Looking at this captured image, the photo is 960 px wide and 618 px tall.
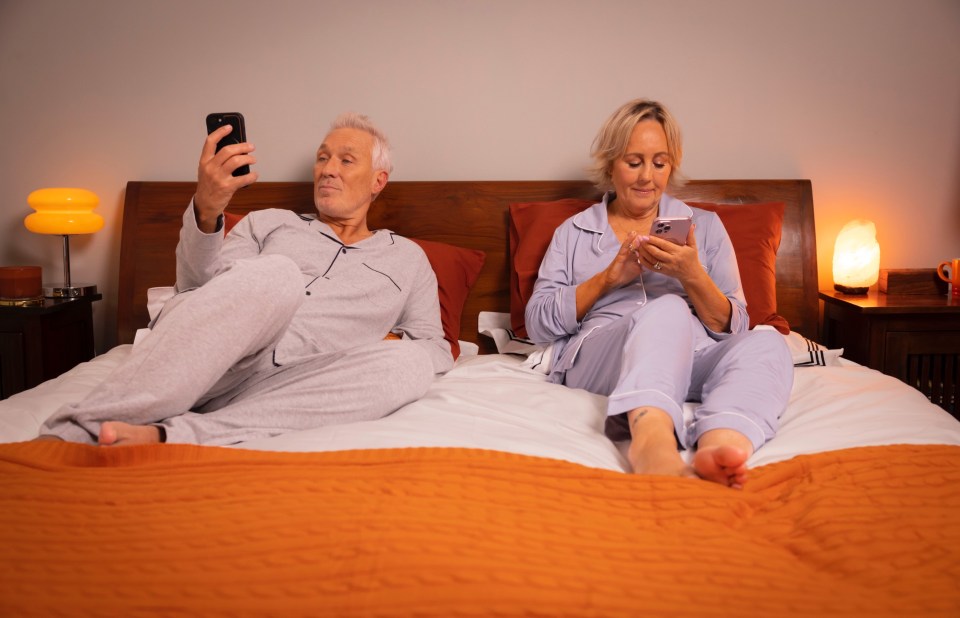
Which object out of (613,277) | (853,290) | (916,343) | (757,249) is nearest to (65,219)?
(613,277)

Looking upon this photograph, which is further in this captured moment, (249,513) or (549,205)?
(549,205)

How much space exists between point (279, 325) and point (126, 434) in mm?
402

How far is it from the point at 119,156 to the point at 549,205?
155 cm

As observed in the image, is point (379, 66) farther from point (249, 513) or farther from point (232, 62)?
point (249, 513)

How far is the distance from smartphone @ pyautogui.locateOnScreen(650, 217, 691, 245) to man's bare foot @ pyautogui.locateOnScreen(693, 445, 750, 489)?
28.3 inches

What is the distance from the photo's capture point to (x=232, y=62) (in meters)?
Answer: 2.75

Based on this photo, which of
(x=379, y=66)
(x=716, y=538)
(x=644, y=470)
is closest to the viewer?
(x=716, y=538)

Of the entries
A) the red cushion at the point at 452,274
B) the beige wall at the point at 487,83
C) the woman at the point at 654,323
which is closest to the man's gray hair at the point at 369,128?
the red cushion at the point at 452,274

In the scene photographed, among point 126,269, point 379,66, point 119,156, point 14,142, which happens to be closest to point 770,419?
point 379,66

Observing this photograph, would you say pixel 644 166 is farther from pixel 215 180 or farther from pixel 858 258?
pixel 215 180

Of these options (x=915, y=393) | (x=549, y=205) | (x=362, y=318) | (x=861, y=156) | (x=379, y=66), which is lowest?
(x=915, y=393)

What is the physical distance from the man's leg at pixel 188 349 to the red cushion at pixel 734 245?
3.05 ft

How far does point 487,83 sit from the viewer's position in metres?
2.74

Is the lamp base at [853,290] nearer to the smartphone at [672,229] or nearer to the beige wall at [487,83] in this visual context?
the beige wall at [487,83]
